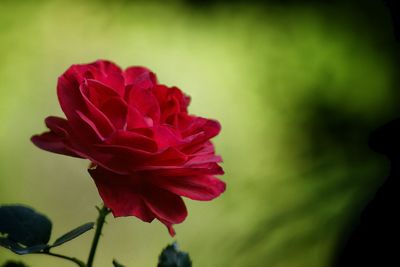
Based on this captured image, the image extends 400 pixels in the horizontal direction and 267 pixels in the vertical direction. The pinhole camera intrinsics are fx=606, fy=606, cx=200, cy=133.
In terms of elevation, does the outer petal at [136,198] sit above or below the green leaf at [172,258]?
above

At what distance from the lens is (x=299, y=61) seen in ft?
3.36

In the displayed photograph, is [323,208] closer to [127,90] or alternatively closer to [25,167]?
[25,167]

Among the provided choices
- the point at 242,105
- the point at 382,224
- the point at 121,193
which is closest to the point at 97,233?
the point at 121,193

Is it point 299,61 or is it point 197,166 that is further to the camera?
point 299,61

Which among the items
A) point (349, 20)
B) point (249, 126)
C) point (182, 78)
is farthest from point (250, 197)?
point (349, 20)

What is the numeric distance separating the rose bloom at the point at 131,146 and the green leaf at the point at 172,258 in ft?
0.10

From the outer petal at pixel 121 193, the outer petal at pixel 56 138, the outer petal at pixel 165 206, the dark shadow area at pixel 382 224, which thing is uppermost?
the outer petal at pixel 56 138

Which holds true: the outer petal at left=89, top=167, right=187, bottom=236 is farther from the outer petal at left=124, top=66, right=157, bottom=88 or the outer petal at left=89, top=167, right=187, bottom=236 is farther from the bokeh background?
the bokeh background

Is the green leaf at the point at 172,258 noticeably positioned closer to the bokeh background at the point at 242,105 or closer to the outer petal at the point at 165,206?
the outer petal at the point at 165,206

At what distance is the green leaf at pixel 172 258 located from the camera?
1.52ft

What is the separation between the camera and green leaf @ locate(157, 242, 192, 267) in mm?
464

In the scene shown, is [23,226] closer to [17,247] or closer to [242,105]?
[17,247]

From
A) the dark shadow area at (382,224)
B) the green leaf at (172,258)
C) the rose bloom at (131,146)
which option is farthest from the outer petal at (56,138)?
the dark shadow area at (382,224)

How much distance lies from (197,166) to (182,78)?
0.56 meters
